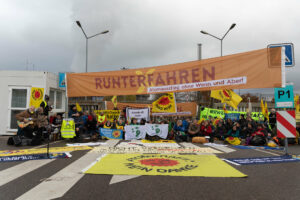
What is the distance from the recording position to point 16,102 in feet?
46.6

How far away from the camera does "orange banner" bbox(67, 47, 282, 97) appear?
26.1 feet

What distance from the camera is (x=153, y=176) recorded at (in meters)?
4.46

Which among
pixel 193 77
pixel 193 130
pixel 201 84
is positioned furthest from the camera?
pixel 193 130

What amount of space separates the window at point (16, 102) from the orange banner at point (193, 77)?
14.0 feet

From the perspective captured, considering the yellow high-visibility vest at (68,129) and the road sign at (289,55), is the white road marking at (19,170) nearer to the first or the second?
the yellow high-visibility vest at (68,129)

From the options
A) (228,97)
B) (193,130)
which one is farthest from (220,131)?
(228,97)

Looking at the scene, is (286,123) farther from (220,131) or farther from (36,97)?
(36,97)

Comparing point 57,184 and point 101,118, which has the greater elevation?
point 101,118

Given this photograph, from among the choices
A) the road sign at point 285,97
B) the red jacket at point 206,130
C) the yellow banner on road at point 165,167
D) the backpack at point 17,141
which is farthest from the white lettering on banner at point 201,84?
the backpack at point 17,141

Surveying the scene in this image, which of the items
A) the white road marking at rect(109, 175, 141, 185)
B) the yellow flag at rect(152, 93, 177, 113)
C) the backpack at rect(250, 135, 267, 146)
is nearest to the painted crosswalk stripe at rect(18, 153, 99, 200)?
the white road marking at rect(109, 175, 141, 185)

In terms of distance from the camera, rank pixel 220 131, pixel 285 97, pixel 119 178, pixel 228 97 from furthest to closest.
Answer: pixel 228 97, pixel 220 131, pixel 285 97, pixel 119 178

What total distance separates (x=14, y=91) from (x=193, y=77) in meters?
11.7

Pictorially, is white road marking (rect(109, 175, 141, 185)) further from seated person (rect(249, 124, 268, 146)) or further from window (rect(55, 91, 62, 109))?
window (rect(55, 91, 62, 109))

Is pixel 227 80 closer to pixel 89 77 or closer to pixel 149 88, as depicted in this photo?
pixel 149 88
